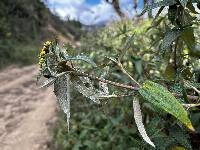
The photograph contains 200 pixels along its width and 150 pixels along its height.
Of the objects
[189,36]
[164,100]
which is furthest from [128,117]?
[164,100]

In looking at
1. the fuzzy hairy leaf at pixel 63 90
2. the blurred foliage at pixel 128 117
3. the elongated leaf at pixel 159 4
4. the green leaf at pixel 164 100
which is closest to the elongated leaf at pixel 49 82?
the fuzzy hairy leaf at pixel 63 90

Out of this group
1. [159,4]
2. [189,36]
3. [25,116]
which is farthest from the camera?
[25,116]

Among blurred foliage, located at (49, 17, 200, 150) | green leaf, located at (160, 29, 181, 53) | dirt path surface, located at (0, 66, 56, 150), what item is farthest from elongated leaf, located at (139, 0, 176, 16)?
dirt path surface, located at (0, 66, 56, 150)

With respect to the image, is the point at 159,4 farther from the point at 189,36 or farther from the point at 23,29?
the point at 23,29

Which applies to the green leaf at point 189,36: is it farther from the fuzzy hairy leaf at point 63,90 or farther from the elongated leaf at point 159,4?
the fuzzy hairy leaf at point 63,90

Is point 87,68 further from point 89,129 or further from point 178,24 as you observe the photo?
point 178,24
